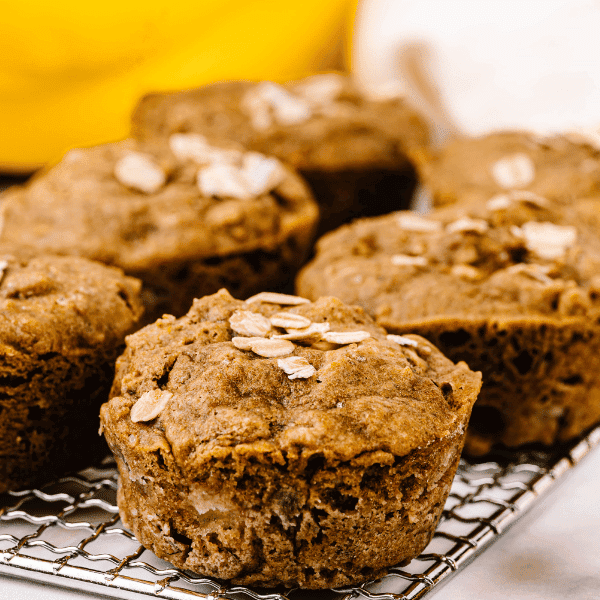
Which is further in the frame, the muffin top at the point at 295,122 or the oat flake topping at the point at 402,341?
the muffin top at the point at 295,122

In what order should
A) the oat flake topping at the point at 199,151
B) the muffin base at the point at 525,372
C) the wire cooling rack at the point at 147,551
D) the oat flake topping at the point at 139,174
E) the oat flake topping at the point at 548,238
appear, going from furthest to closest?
the oat flake topping at the point at 199,151 < the oat flake topping at the point at 139,174 < the oat flake topping at the point at 548,238 < the muffin base at the point at 525,372 < the wire cooling rack at the point at 147,551

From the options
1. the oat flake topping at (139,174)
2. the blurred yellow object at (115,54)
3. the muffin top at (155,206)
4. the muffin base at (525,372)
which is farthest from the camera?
the blurred yellow object at (115,54)

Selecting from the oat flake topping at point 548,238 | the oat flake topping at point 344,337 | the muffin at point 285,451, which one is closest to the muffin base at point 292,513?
the muffin at point 285,451

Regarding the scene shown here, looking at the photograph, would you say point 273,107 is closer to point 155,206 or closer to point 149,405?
point 155,206

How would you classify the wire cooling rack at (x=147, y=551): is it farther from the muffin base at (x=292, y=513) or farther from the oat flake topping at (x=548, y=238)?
the oat flake topping at (x=548, y=238)

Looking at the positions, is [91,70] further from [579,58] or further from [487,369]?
[487,369]

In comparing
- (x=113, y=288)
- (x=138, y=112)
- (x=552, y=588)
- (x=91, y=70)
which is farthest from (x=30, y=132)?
(x=552, y=588)
